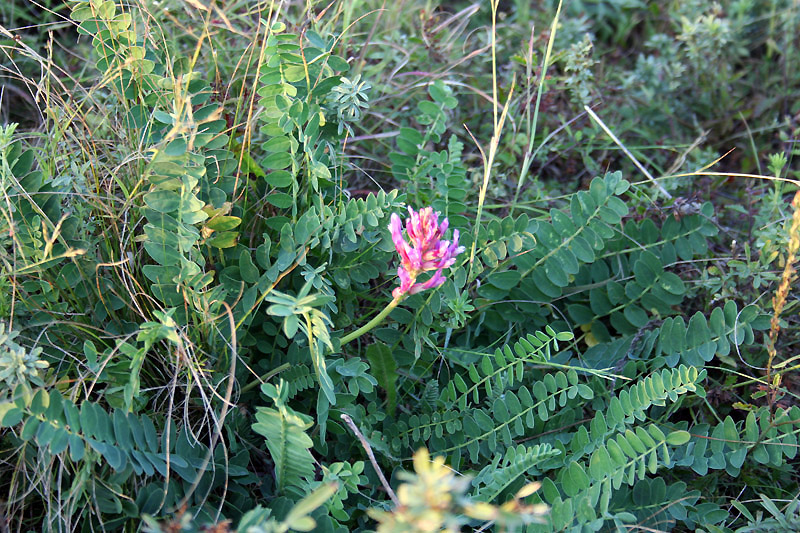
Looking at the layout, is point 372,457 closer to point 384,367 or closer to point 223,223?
point 384,367

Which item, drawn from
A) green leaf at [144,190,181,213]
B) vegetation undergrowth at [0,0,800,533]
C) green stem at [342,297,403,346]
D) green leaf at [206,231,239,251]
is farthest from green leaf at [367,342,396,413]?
green leaf at [144,190,181,213]

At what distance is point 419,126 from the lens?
8.97 ft

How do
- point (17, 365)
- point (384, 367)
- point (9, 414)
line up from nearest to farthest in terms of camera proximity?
point (9, 414), point (17, 365), point (384, 367)

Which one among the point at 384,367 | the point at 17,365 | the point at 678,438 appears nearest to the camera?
the point at 17,365

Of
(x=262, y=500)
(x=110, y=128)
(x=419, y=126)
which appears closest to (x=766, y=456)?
(x=262, y=500)

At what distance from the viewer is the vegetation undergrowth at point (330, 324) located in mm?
1531

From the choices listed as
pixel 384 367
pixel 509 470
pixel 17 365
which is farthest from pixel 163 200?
pixel 509 470

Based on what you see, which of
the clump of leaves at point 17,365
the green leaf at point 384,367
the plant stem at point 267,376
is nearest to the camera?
the clump of leaves at point 17,365

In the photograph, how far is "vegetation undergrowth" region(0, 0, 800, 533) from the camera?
153 centimetres

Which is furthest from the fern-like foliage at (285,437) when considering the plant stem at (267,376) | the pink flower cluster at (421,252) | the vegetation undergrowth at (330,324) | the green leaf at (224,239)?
the green leaf at (224,239)

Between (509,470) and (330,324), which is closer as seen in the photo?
(509,470)

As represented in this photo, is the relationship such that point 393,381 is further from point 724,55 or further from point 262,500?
point 724,55

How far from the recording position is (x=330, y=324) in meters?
1.72

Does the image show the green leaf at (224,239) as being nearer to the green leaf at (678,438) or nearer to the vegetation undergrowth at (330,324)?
the vegetation undergrowth at (330,324)
